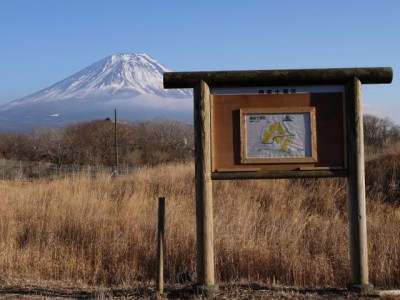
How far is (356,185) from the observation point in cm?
530

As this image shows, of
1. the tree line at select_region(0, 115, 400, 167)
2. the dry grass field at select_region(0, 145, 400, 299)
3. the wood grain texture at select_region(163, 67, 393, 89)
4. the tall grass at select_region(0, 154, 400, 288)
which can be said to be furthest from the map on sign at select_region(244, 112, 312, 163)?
the tree line at select_region(0, 115, 400, 167)

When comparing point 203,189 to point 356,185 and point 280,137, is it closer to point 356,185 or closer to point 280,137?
point 280,137

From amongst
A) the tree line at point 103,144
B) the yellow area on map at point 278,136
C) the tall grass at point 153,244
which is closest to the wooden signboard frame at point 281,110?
the yellow area on map at point 278,136

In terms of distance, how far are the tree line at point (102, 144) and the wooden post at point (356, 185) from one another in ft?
141

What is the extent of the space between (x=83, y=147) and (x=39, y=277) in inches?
1846

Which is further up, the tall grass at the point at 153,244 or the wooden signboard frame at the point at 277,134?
the wooden signboard frame at the point at 277,134

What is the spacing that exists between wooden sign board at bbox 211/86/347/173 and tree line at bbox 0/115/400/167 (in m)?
42.6

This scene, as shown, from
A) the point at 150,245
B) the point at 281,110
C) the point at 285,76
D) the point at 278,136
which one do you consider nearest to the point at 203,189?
the point at 278,136

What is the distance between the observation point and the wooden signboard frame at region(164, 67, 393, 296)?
530 centimetres

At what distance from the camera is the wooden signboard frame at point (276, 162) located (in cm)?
530

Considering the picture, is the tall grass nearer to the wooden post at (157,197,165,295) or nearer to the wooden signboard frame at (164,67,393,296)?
the wooden post at (157,197,165,295)

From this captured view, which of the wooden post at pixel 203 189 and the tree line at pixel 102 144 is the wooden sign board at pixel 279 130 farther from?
the tree line at pixel 102 144

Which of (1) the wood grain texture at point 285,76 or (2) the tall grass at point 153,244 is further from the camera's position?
(2) the tall grass at point 153,244

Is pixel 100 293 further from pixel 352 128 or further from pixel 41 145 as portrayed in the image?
pixel 41 145
